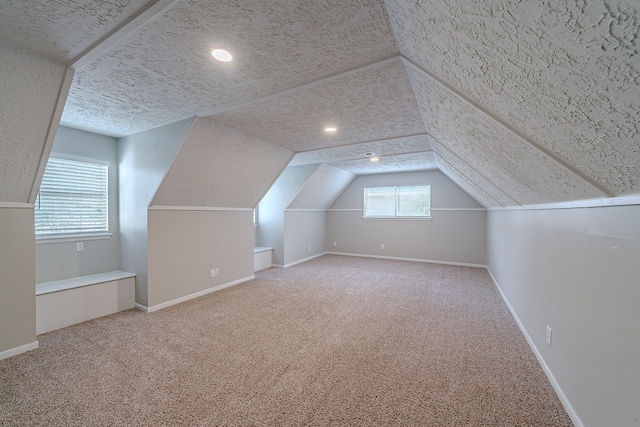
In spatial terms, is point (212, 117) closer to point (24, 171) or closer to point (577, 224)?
point (24, 171)

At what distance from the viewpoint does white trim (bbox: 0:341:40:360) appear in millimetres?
2115

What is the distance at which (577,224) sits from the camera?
1.54 metres

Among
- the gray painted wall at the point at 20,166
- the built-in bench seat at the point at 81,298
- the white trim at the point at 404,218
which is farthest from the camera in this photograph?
the white trim at the point at 404,218

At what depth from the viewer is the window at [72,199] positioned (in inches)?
115

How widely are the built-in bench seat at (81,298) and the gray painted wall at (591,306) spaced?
4.20m

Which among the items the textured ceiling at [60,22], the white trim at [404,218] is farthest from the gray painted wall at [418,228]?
the textured ceiling at [60,22]

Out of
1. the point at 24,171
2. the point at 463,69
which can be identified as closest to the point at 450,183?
the point at 463,69

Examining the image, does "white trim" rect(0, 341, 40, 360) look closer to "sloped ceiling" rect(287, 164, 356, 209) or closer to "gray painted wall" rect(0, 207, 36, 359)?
"gray painted wall" rect(0, 207, 36, 359)

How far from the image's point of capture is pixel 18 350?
219 cm

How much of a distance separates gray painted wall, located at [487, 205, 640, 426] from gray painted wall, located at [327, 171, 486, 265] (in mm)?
3591

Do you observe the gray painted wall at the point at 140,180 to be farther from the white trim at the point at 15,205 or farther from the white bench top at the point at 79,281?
the white trim at the point at 15,205

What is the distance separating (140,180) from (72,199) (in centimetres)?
84

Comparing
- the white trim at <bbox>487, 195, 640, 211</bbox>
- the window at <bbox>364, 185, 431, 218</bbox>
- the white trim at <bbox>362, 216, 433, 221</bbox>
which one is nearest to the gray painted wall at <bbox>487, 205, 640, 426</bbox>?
the white trim at <bbox>487, 195, 640, 211</bbox>

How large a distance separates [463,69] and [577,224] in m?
1.20
